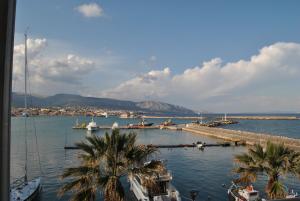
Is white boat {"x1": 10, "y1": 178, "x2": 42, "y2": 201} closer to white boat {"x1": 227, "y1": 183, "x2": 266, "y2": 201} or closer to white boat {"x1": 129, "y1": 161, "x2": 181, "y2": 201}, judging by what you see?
white boat {"x1": 129, "y1": 161, "x2": 181, "y2": 201}

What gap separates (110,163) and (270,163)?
14.0ft

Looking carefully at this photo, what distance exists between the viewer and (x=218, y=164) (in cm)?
2856

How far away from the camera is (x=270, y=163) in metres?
8.63

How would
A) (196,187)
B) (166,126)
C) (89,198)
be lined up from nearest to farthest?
(89,198) < (196,187) < (166,126)

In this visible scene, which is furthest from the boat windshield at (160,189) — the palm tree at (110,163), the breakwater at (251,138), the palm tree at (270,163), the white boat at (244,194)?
the breakwater at (251,138)

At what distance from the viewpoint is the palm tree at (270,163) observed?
27.6 ft

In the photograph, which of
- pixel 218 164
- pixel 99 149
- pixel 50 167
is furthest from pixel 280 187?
pixel 50 167

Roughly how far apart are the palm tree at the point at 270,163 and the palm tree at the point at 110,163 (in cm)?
277

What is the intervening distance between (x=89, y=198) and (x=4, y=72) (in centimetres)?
535

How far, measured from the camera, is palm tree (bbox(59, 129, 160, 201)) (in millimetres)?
6688

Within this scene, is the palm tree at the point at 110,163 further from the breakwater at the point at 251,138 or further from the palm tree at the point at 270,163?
the breakwater at the point at 251,138

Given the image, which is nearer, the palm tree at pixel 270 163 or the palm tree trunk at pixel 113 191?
the palm tree trunk at pixel 113 191

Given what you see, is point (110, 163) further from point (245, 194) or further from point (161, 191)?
point (245, 194)

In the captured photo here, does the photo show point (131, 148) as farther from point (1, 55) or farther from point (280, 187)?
point (1, 55)
